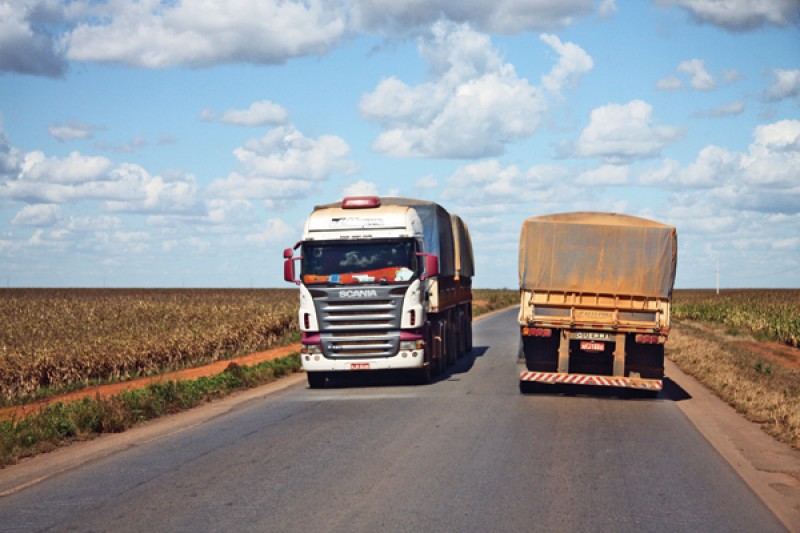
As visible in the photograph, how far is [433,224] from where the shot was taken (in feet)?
72.7

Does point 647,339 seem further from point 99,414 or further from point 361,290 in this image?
point 99,414

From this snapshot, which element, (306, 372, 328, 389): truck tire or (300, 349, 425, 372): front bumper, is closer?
(300, 349, 425, 372): front bumper

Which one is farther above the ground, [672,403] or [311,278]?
[311,278]

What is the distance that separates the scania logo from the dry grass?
7.00m

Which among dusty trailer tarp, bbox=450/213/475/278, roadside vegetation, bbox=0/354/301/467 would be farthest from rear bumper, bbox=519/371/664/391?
dusty trailer tarp, bbox=450/213/475/278

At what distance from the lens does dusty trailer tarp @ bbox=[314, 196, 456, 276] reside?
2206cm

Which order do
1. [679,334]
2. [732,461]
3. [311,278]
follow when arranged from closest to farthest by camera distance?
1. [732,461]
2. [311,278]
3. [679,334]

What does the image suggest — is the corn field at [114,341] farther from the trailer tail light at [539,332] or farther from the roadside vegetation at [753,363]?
the roadside vegetation at [753,363]

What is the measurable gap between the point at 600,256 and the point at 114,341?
1659 cm

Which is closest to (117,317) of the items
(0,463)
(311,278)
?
(311,278)

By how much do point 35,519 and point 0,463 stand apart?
140 inches

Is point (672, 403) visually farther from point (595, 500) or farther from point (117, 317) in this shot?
point (117, 317)

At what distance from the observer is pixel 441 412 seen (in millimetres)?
14664

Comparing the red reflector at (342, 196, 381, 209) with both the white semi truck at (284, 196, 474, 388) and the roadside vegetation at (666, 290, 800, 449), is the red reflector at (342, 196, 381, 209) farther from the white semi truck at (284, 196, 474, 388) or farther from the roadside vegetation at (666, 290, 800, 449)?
the roadside vegetation at (666, 290, 800, 449)
